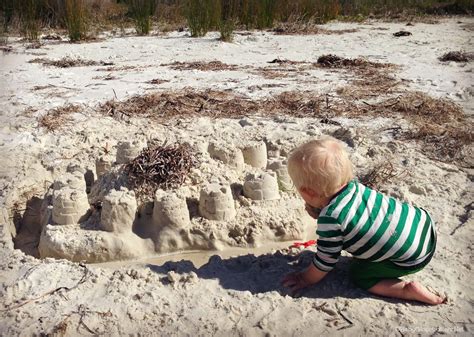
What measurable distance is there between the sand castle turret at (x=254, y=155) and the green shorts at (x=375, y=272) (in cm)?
153

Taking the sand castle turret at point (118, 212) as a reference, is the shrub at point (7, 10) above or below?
above

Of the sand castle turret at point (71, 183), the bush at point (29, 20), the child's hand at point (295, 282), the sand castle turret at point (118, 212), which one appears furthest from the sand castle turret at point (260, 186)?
the bush at point (29, 20)

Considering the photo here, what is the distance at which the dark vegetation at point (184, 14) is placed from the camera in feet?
33.4

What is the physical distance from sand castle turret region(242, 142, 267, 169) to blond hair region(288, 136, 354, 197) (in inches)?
59.0

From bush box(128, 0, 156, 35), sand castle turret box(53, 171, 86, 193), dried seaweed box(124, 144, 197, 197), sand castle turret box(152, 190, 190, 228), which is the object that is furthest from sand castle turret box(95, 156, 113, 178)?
bush box(128, 0, 156, 35)

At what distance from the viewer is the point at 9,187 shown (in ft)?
13.4

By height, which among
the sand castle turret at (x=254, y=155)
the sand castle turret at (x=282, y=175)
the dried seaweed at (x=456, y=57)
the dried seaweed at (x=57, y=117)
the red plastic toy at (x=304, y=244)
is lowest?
the red plastic toy at (x=304, y=244)

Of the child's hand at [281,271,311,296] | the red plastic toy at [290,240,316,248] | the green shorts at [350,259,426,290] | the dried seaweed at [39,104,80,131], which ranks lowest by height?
the red plastic toy at [290,240,316,248]

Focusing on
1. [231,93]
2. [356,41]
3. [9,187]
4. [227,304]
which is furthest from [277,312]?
[356,41]

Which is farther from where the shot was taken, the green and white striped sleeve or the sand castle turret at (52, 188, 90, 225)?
the sand castle turret at (52, 188, 90, 225)

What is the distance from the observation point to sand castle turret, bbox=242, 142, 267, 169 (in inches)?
159

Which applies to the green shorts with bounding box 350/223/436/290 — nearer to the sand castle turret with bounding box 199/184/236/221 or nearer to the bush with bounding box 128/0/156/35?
the sand castle turret with bounding box 199/184/236/221

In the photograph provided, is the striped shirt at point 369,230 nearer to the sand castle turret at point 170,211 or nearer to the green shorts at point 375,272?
the green shorts at point 375,272

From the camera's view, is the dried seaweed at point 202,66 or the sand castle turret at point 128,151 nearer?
the sand castle turret at point 128,151
